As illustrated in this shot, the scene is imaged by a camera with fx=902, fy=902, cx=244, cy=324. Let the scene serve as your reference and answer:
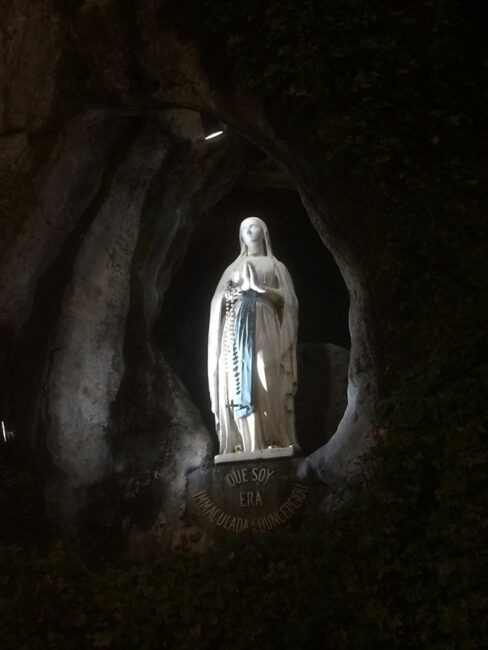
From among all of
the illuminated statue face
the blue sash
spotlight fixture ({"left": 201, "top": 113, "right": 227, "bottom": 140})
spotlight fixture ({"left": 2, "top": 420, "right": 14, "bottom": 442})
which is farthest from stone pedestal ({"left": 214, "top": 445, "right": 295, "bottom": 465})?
spotlight fixture ({"left": 201, "top": 113, "right": 227, "bottom": 140})

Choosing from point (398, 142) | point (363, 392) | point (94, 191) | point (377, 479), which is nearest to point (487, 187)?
point (398, 142)

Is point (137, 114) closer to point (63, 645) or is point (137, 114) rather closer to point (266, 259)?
point (266, 259)

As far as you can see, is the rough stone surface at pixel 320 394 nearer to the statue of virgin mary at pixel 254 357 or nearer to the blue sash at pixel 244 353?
the statue of virgin mary at pixel 254 357

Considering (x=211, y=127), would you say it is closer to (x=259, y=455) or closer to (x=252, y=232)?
(x=252, y=232)

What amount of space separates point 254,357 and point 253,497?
119 cm

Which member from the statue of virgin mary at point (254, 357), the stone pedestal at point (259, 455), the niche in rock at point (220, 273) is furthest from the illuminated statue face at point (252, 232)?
the stone pedestal at point (259, 455)

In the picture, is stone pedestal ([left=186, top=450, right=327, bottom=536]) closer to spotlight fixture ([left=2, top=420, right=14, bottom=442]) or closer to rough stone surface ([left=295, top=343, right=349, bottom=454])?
rough stone surface ([left=295, top=343, right=349, bottom=454])

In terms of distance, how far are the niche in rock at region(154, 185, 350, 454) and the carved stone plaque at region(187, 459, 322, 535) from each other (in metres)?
1.99

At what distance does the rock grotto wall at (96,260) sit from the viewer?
24.9 ft

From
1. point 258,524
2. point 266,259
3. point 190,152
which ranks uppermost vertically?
point 190,152

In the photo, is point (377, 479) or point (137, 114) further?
point (137, 114)

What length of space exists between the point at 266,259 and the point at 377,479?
9.97 feet

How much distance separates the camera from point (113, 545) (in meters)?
7.57

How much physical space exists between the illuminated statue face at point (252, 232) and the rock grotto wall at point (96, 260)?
60cm
